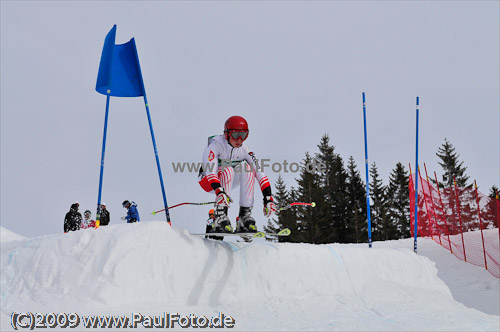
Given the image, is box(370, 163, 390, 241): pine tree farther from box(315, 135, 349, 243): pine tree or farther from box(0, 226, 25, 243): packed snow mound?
box(0, 226, 25, 243): packed snow mound

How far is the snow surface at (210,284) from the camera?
5.36m

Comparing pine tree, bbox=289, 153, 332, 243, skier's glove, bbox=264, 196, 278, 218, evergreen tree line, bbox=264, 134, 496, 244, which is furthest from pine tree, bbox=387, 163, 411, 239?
skier's glove, bbox=264, 196, 278, 218

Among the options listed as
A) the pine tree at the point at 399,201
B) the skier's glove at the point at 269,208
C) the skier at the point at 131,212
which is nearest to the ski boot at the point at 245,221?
the skier's glove at the point at 269,208

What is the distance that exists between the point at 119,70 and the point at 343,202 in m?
31.5

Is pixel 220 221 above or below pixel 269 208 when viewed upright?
below

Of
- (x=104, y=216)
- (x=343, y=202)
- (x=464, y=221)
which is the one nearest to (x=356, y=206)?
(x=343, y=202)

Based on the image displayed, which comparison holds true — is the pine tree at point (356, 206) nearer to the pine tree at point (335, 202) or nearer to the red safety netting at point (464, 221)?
the pine tree at point (335, 202)

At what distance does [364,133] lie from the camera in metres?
10.1

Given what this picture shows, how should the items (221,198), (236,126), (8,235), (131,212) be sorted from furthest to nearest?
(8,235), (131,212), (236,126), (221,198)

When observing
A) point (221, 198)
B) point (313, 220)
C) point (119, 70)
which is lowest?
point (313, 220)

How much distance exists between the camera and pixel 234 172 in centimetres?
652

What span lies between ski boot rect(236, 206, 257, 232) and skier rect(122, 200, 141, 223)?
24.9 feet

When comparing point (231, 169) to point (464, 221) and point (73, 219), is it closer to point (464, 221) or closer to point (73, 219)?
point (73, 219)

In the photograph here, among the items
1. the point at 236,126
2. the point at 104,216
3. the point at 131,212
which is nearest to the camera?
the point at 236,126
